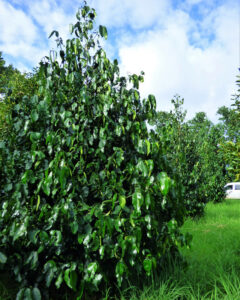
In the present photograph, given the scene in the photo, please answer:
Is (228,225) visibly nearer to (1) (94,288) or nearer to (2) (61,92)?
(1) (94,288)

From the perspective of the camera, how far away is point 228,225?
770cm

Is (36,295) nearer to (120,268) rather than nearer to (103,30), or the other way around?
(120,268)

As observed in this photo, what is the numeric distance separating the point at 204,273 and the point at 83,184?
7.90 ft

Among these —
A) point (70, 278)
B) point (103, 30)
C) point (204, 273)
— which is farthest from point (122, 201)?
point (204, 273)

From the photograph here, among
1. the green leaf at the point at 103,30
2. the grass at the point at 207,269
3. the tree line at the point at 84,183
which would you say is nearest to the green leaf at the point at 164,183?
the tree line at the point at 84,183

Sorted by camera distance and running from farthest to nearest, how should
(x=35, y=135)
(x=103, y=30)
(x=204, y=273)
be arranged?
(x=204, y=273)
(x=103, y=30)
(x=35, y=135)

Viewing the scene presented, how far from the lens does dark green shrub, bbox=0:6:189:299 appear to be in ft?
8.59

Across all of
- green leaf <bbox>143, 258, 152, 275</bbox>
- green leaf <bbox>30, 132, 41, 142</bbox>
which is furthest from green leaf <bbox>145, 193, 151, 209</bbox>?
green leaf <bbox>30, 132, 41, 142</bbox>

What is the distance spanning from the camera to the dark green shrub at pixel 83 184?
2.62 m

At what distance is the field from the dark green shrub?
324 millimetres

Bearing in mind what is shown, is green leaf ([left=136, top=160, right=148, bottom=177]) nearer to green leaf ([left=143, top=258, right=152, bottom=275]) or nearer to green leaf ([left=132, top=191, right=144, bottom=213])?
green leaf ([left=132, top=191, right=144, bottom=213])

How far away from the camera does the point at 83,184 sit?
287cm

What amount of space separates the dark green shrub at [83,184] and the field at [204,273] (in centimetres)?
32

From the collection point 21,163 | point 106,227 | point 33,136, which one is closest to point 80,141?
point 33,136
